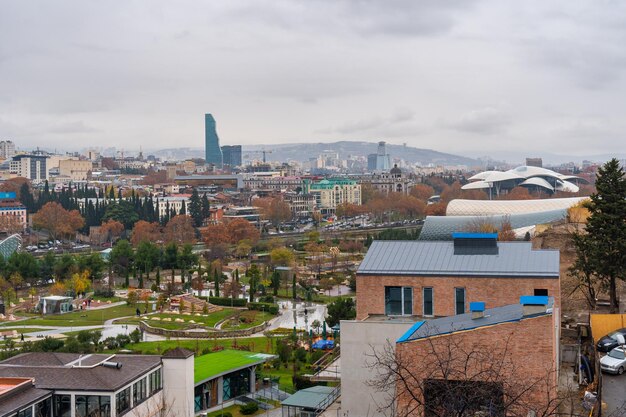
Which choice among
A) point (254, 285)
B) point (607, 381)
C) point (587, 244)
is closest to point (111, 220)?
point (254, 285)

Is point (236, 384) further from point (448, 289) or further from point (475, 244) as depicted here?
point (475, 244)

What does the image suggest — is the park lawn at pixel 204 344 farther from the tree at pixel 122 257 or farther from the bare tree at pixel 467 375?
A: the tree at pixel 122 257

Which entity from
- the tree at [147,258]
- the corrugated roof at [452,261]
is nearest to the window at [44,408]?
the corrugated roof at [452,261]

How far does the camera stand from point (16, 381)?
1953 cm

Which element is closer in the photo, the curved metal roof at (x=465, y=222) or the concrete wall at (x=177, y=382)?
the concrete wall at (x=177, y=382)

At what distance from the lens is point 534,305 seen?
19.4m

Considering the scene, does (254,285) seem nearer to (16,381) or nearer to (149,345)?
(149,345)

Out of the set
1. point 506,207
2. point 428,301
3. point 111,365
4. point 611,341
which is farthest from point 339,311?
point 506,207

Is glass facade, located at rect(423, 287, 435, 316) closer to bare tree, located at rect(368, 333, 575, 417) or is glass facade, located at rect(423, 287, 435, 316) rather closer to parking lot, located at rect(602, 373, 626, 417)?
parking lot, located at rect(602, 373, 626, 417)

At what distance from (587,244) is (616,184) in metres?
2.61

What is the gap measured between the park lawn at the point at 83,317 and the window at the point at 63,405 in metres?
30.7

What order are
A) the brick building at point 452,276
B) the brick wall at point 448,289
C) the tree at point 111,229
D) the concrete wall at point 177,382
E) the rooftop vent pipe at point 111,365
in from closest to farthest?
1. the rooftop vent pipe at point 111,365
2. the brick wall at point 448,289
3. the brick building at point 452,276
4. the concrete wall at point 177,382
5. the tree at point 111,229

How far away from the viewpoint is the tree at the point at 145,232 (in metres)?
95.3

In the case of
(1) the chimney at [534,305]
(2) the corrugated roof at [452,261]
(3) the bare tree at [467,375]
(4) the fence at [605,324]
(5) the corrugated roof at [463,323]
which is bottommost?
(4) the fence at [605,324]
